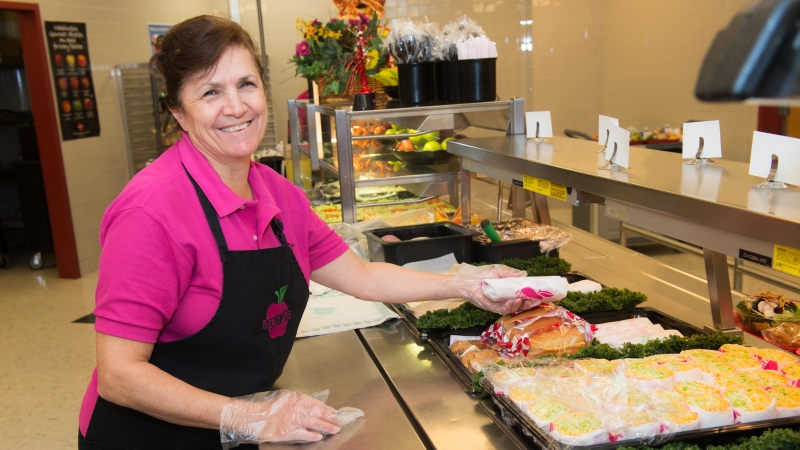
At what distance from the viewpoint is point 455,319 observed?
1948mm

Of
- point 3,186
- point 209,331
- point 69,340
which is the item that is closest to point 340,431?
point 209,331

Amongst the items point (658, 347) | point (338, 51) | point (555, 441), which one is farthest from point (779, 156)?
point (338, 51)

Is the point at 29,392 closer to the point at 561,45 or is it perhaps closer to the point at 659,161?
the point at 659,161

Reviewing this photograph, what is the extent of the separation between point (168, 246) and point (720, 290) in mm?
1457

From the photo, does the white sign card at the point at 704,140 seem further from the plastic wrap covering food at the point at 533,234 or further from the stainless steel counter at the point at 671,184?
the plastic wrap covering food at the point at 533,234

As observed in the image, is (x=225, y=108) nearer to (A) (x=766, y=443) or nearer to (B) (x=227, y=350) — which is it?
(B) (x=227, y=350)

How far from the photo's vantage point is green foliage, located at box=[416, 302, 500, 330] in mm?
1940

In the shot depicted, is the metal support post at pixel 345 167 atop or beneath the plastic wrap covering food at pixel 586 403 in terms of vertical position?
atop

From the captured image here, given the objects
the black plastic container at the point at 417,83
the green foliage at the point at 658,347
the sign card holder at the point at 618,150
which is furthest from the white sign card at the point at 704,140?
the black plastic container at the point at 417,83

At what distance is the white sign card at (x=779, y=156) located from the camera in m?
1.52

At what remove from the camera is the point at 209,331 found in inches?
60.3

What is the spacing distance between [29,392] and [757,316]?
4.28 meters

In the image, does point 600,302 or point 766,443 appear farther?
point 600,302

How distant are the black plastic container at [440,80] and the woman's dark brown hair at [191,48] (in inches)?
70.3
